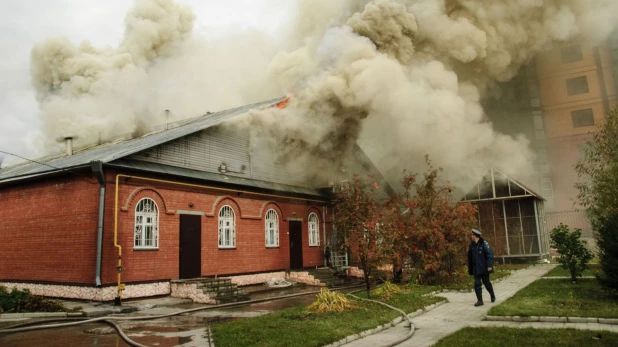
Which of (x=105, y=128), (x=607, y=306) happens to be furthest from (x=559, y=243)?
(x=105, y=128)

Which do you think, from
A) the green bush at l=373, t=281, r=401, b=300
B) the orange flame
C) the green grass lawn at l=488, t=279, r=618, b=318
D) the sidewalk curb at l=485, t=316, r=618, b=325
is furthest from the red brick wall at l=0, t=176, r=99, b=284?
the green grass lawn at l=488, t=279, r=618, b=318

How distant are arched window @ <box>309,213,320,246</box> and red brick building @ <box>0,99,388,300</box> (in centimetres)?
169

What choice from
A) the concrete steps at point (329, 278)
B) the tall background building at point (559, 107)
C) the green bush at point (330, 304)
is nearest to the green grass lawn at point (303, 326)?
the green bush at point (330, 304)

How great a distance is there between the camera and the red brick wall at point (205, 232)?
13.6m

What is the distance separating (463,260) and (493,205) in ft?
32.2

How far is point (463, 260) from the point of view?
15.5m

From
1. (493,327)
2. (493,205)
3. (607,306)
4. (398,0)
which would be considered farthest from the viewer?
(493,205)

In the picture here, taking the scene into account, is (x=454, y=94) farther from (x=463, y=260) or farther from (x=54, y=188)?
(x=54, y=188)

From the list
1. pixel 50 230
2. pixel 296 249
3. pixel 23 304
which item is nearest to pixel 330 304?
pixel 23 304

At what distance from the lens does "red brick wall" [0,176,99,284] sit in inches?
536

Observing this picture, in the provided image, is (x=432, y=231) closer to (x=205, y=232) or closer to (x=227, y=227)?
(x=227, y=227)

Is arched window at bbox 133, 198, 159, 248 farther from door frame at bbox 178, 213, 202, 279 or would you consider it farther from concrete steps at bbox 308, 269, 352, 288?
concrete steps at bbox 308, 269, 352, 288

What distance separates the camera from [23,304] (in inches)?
421

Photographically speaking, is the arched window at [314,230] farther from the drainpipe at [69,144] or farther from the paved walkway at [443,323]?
the drainpipe at [69,144]
